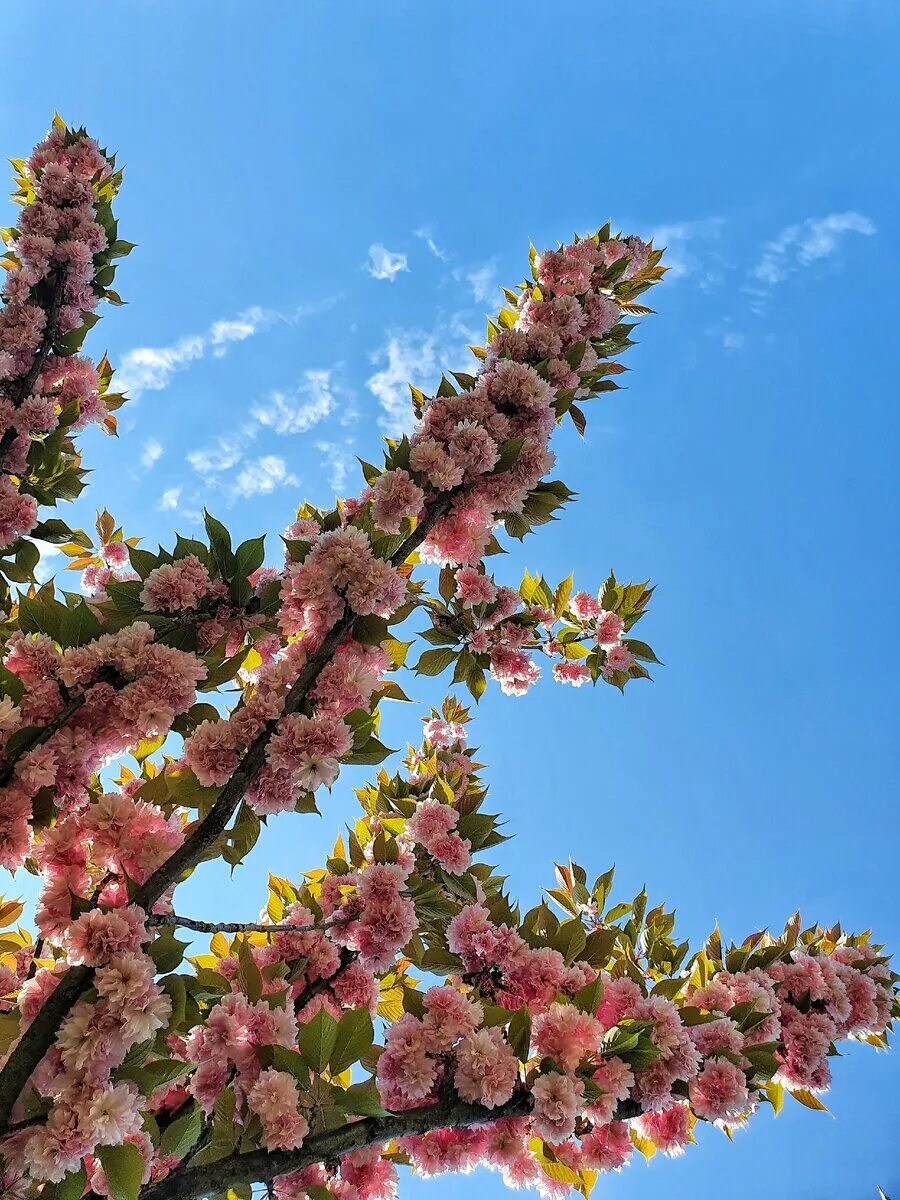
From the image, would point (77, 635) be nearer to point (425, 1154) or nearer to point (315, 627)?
point (315, 627)

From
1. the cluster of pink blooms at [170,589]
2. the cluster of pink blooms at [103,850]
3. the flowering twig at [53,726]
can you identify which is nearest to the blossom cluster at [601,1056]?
the cluster of pink blooms at [103,850]

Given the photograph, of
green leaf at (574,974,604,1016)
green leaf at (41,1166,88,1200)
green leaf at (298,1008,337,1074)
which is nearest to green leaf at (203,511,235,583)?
green leaf at (298,1008,337,1074)

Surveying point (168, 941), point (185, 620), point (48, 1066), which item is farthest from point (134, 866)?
point (185, 620)

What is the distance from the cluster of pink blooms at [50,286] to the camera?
13.3 feet

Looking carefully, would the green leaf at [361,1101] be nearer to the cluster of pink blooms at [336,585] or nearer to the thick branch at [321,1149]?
the thick branch at [321,1149]

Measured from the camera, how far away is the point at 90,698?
2.16m

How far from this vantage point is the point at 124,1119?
1.67 meters

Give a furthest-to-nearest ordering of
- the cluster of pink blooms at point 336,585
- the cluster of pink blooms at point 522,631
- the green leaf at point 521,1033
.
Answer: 1. the cluster of pink blooms at point 522,631
2. the cluster of pink blooms at point 336,585
3. the green leaf at point 521,1033

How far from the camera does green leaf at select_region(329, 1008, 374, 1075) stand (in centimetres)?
205

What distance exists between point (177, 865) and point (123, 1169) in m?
0.69

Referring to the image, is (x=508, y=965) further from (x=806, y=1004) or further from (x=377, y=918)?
(x=806, y=1004)

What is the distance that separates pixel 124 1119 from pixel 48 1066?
252 mm

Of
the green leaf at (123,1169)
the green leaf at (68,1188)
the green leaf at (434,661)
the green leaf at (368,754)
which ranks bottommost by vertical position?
the green leaf at (68,1188)

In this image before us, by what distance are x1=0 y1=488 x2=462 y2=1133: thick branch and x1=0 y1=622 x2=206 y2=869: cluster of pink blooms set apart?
0.29 metres
